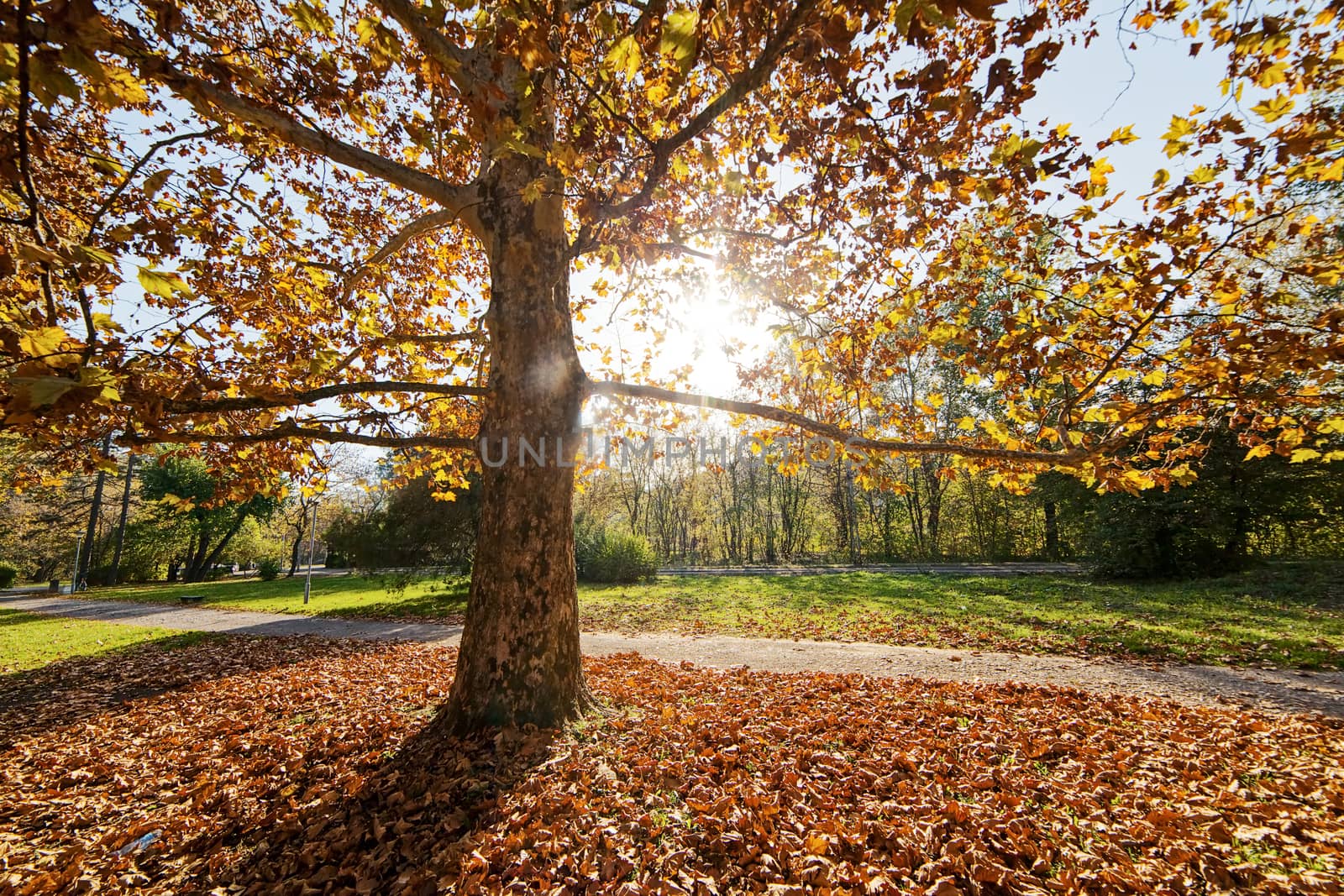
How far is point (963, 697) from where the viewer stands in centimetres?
553

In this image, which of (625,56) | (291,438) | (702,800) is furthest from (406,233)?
(702,800)

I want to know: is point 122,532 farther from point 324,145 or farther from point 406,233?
point 324,145

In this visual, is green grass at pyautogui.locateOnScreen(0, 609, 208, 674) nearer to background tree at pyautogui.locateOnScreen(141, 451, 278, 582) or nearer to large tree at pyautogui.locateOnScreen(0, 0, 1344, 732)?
large tree at pyautogui.locateOnScreen(0, 0, 1344, 732)

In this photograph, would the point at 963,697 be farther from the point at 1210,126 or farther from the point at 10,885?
the point at 10,885

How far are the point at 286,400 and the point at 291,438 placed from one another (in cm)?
143

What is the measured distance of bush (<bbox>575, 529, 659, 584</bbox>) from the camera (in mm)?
19453

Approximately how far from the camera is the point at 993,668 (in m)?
7.09

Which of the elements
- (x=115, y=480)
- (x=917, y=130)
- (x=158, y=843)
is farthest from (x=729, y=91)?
(x=115, y=480)

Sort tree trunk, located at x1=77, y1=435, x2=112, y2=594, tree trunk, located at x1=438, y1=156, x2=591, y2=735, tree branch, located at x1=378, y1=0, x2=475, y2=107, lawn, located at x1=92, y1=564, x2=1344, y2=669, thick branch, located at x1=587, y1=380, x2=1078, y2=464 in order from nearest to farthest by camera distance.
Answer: tree branch, located at x1=378, y1=0, x2=475, y2=107 → tree trunk, located at x1=438, y1=156, x2=591, y2=735 → thick branch, located at x1=587, y1=380, x2=1078, y2=464 → lawn, located at x1=92, y1=564, x2=1344, y2=669 → tree trunk, located at x1=77, y1=435, x2=112, y2=594

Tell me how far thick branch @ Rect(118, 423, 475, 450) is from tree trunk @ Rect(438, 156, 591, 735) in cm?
81

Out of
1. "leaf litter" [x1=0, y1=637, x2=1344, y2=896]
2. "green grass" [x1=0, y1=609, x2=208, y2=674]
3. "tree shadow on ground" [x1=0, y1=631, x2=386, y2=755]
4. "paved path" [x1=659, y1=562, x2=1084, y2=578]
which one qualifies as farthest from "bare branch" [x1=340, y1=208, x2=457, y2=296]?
"paved path" [x1=659, y1=562, x2=1084, y2=578]

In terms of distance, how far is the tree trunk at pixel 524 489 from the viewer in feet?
14.1

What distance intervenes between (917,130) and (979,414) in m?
26.7

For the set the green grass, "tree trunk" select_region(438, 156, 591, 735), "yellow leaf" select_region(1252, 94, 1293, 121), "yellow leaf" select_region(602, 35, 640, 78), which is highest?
"yellow leaf" select_region(1252, 94, 1293, 121)
